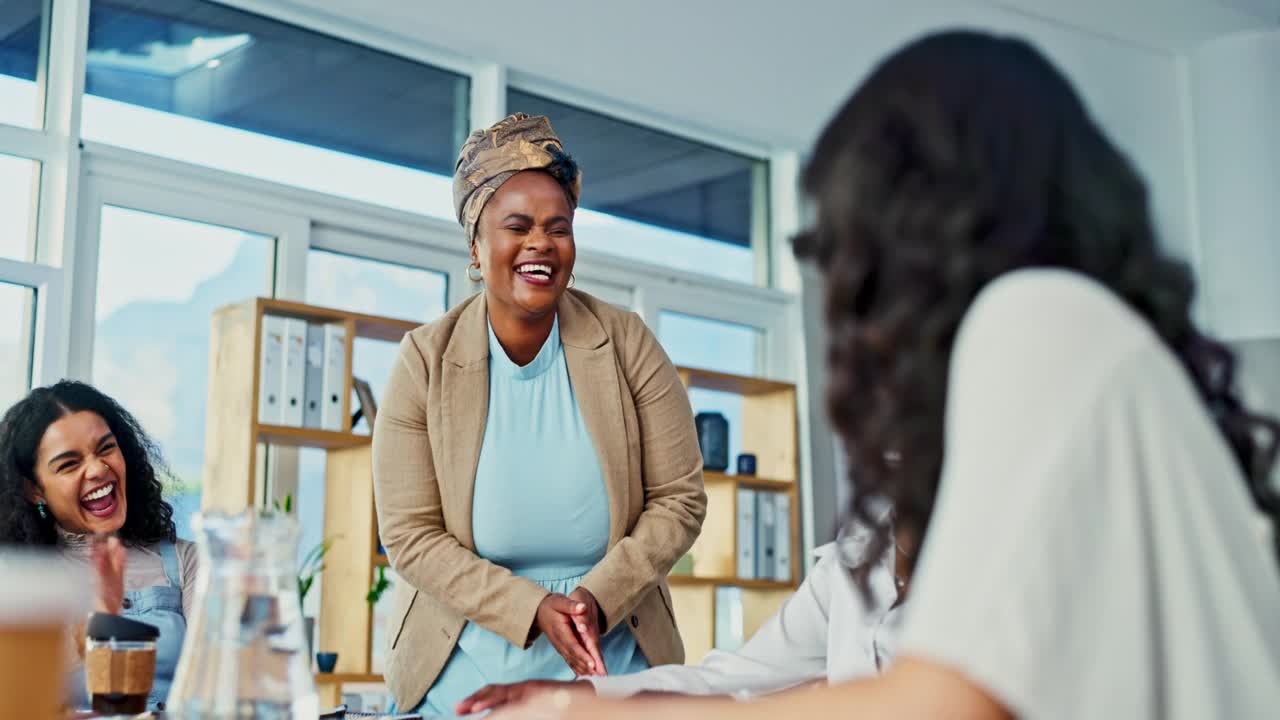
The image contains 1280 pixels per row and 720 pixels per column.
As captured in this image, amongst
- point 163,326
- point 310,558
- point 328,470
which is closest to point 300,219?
point 163,326

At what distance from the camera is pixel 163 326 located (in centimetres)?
440

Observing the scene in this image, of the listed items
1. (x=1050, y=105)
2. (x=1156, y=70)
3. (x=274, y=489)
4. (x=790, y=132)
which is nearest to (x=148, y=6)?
(x=274, y=489)

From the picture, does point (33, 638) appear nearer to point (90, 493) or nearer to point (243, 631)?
point (243, 631)

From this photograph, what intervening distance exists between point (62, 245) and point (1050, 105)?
155 inches

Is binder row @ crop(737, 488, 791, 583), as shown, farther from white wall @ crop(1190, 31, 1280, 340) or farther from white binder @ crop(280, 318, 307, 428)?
white wall @ crop(1190, 31, 1280, 340)

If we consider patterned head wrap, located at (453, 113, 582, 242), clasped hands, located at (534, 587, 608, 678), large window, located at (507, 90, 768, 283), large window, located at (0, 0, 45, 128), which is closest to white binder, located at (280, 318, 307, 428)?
large window, located at (0, 0, 45, 128)

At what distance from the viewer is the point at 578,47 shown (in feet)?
18.1

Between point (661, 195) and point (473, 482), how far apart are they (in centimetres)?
402

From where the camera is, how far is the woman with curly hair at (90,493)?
2496 millimetres

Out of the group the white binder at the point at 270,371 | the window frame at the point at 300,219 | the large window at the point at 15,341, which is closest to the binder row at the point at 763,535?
the window frame at the point at 300,219

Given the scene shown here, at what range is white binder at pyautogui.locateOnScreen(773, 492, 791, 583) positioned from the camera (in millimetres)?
5668

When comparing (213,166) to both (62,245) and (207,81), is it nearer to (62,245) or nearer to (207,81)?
(207,81)

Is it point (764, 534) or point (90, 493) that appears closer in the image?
point (90, 493)

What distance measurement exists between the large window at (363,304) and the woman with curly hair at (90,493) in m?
1.66
